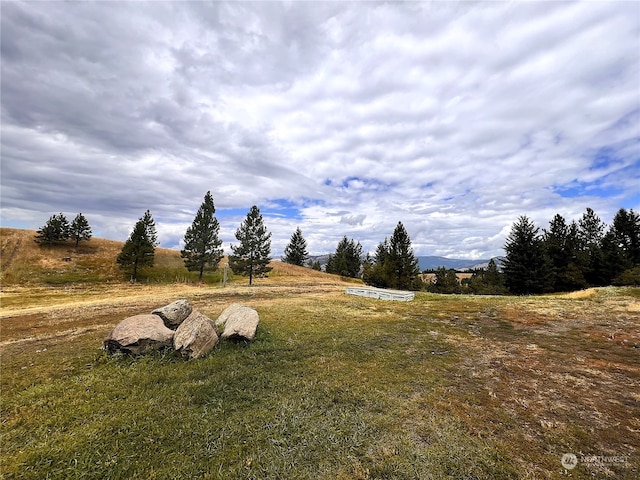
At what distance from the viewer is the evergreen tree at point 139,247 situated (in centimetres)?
4753

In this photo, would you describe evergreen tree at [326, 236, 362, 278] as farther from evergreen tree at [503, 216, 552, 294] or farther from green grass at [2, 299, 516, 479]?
green grass at [2, 299, 516, 479]

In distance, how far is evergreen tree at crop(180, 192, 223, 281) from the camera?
4806 cm

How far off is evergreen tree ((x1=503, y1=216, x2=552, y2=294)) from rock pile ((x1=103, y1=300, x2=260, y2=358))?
47749mm

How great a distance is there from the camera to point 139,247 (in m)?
47.8

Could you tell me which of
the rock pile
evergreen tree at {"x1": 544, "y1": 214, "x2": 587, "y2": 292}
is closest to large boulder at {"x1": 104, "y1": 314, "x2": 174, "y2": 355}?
the rock pile

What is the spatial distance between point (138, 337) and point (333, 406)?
738 cm

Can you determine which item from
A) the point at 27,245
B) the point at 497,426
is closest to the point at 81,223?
the point at 27,245

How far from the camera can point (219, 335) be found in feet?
38.4

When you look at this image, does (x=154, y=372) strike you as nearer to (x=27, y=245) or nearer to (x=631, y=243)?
(x=27, y=245)

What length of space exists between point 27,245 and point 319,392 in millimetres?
74387

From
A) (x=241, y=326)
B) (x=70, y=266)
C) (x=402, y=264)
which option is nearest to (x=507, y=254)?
(x=402, y=264)

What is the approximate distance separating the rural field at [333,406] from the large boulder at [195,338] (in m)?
0.39

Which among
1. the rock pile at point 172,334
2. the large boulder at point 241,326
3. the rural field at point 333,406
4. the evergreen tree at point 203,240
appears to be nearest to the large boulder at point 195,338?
the rock pile at point 172,334

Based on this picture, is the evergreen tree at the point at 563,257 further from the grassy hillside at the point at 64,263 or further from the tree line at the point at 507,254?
the grassy hillside at the point at 64,263
